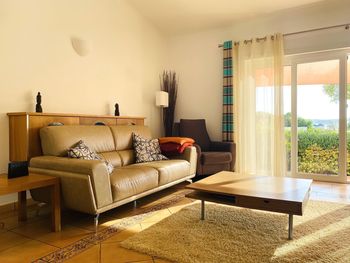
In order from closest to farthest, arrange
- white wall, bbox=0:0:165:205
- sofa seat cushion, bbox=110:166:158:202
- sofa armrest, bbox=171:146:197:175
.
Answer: sofa seat cushion, bbox=110:166:158:202
white wall, bbox=0:0:165:205
sofa armrest, bbox=171:146:197:175

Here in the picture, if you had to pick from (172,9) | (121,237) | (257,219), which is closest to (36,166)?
(121,237)

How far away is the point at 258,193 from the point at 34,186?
5.82 ft

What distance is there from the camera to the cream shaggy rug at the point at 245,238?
1.73m

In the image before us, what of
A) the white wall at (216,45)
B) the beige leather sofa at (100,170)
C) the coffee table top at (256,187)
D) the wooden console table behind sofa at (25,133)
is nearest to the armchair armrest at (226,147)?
the white wall at (216,45)

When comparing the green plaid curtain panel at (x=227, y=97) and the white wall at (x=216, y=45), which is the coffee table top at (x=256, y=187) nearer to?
the green plaid curtain panel at (x=227, y=97)

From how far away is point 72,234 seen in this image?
2121 millimetres

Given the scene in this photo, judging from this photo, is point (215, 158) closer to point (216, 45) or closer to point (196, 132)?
point (196, 132)

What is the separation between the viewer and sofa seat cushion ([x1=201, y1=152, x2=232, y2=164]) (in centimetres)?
381

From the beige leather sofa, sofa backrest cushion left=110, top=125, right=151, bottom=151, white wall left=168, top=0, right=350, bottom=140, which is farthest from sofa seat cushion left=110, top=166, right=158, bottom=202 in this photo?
white wall left=168, top=0, right=350, bottom=140

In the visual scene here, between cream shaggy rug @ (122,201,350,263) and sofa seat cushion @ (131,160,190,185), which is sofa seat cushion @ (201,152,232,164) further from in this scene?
cream shaggy rug @ (122,201,350,263)

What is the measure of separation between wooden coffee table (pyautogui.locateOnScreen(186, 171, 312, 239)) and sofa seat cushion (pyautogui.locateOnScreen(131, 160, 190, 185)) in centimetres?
63

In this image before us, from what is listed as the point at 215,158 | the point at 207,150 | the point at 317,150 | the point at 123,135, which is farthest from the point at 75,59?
the point at 317,150

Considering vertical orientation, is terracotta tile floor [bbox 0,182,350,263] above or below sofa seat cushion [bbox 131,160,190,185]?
below

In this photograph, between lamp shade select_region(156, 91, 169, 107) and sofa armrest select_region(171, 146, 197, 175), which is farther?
lamp shade select_region(156, 91, 169, 107)
